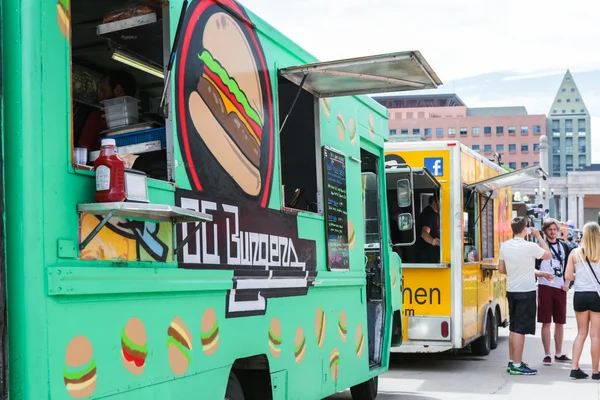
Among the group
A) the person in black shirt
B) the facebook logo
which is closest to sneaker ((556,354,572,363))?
the person in black shirt

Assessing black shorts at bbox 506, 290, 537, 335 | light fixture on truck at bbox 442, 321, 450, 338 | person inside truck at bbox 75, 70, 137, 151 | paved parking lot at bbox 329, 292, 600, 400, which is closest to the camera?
person inside truck at bbox 75, 70, 137, 151

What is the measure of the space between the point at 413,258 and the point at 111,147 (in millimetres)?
8321

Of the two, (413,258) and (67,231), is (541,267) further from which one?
(67,231)

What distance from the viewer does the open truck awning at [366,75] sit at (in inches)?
219

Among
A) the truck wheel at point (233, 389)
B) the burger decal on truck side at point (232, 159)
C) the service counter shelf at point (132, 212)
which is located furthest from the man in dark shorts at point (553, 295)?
the service counter shelf at point (132, 212)

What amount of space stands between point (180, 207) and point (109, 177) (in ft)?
2.27

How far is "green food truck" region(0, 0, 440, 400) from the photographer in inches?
125

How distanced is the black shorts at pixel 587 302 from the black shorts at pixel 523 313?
53cm

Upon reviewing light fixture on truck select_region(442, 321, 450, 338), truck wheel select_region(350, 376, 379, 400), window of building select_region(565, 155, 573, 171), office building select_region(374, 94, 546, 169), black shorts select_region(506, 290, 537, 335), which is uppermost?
office building select_region(374, 94, 546, 169)

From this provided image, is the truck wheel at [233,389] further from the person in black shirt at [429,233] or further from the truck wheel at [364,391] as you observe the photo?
the person in black shirt at [429,233]

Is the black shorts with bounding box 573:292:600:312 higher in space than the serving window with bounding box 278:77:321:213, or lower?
lower

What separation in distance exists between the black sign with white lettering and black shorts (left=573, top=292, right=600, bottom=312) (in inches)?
199

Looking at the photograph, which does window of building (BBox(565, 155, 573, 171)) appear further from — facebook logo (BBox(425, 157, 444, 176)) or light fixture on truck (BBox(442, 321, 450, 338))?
light fixture on truck (BBox(442, 321, 450, 338))

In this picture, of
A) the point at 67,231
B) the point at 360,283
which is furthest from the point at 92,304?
the point at 360,283
